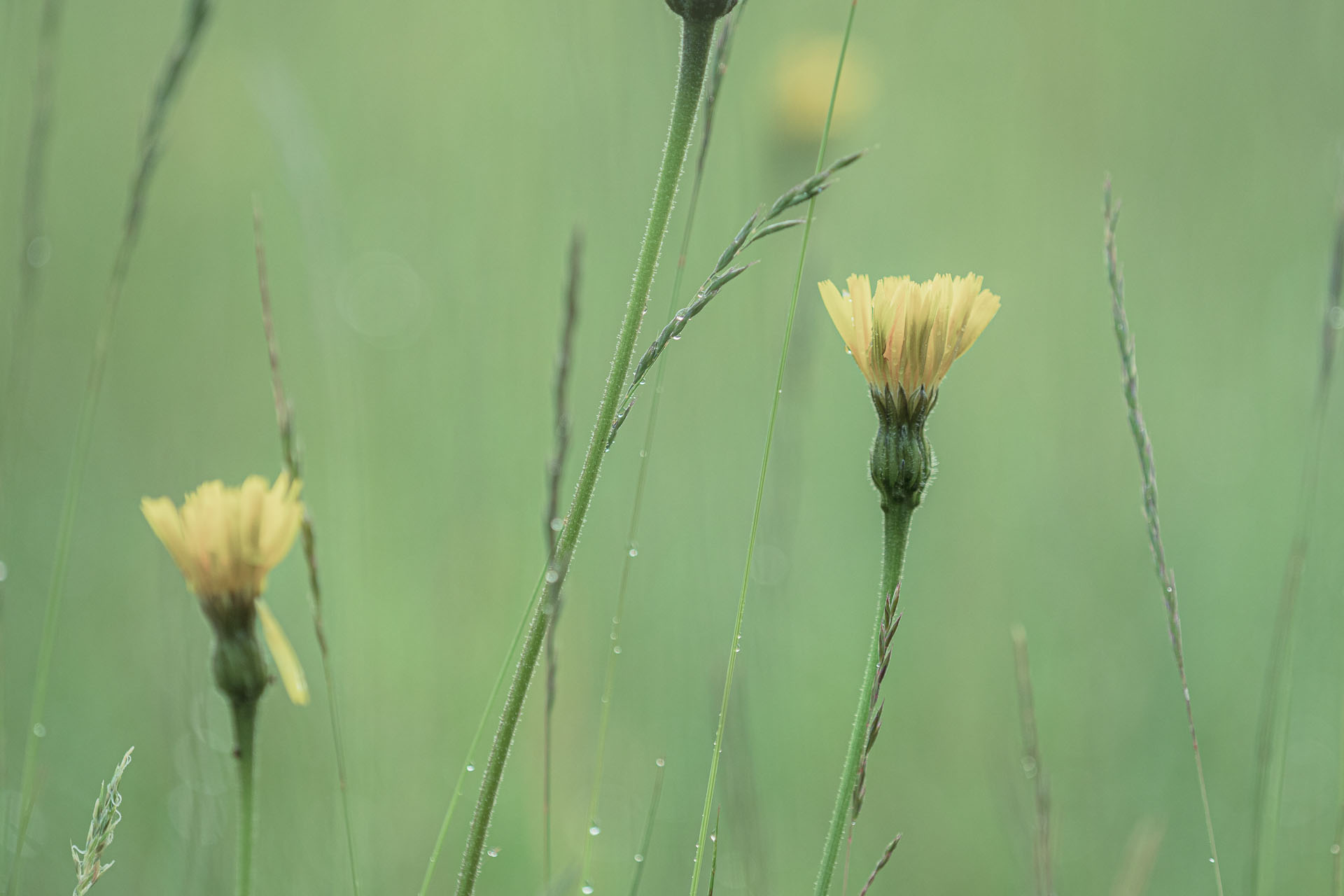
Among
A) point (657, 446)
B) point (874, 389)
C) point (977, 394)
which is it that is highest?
point (977, 394)

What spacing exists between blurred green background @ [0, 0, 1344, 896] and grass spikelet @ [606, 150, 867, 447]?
0.58 meters

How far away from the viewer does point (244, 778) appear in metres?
0.59

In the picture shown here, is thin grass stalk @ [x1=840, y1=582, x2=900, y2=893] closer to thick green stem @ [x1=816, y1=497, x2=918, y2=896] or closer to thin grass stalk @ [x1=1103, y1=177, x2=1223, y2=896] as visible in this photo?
thick green stem @ [x1=816, y1=497, x2=918, y2=896]

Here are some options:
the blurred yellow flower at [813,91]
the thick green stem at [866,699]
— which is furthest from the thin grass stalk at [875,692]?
the blurred yellow flower at [813,91]

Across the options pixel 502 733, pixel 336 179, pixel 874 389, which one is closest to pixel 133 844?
pixel 502 733

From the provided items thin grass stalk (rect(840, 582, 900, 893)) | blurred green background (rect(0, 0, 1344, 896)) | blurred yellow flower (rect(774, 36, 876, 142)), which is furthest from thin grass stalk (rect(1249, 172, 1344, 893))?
blurred yellow flower (rect(774, 36, 876, 142))

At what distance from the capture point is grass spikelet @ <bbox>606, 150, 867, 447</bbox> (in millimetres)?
738

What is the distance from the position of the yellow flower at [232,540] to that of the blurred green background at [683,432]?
1.70ft

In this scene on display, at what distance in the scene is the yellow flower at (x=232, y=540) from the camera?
629 millimetres

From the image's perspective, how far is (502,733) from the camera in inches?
25.8

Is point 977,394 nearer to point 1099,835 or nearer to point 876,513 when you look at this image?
point 876,513

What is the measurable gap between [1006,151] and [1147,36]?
1037 mm

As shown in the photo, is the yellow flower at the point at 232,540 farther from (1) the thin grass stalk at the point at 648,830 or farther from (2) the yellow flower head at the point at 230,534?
(1) the thin grass stalk at the point at 648,830

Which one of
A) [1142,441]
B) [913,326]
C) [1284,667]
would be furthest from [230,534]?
[1284,667]
